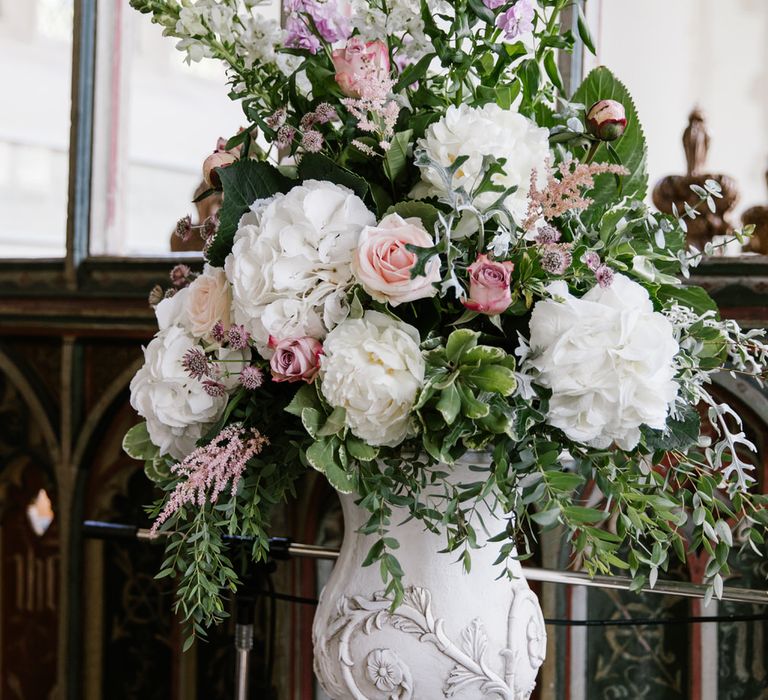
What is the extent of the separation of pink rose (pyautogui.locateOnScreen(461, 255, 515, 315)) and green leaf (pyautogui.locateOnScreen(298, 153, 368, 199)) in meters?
0.16

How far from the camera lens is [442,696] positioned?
0.94 metres

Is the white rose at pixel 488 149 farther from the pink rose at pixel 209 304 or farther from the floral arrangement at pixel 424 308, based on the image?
the pink rose at pixel 209 304

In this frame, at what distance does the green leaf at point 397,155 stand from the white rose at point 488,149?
23 millimetres

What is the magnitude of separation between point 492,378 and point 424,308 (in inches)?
4.7

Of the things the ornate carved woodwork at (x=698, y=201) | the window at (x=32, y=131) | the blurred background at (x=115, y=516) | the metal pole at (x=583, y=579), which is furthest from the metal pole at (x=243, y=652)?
the window at (x=32, y=131)

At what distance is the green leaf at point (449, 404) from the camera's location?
79 centimetres

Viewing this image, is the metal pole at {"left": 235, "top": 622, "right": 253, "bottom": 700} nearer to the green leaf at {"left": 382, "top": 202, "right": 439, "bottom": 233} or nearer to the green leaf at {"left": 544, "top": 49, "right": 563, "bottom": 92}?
the green leaf at {"left": 382, "top": 202, "right": 439, "bottom": 233}

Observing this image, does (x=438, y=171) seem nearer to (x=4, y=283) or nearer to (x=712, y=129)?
(x=4, y=283)

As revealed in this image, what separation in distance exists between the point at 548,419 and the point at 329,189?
0.93ft

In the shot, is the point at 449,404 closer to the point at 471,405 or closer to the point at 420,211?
the point at 471,405

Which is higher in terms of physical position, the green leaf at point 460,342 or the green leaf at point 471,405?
the green leaf at point 460,342

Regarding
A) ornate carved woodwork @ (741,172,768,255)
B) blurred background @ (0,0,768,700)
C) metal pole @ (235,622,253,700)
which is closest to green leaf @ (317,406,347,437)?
metal pole @ (235,622,253,700)

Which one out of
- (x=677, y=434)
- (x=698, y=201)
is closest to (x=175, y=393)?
(x=677, y=434)

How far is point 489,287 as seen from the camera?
2.64 ft
